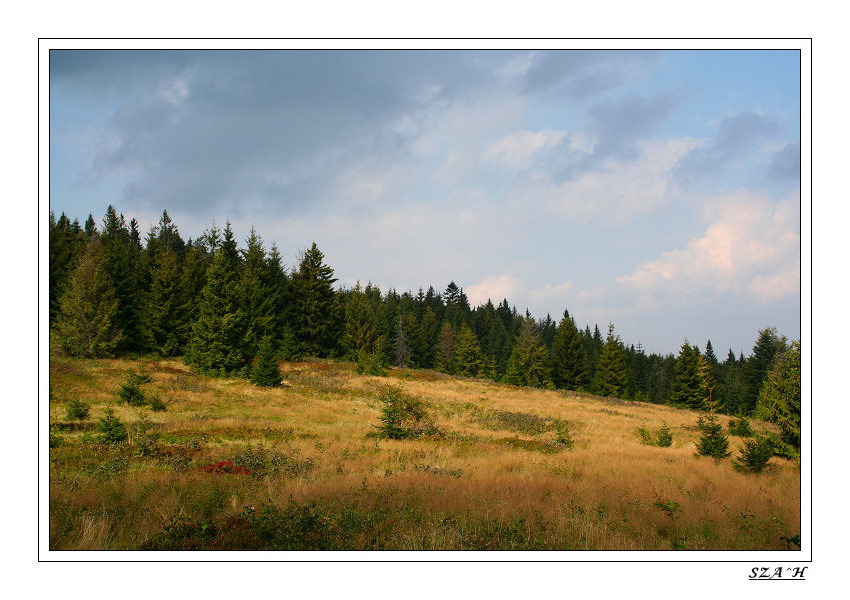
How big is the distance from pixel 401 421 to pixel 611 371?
50903mm

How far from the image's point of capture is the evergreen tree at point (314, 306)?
180 feet

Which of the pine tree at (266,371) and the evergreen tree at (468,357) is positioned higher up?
the pine tree at (266,371)

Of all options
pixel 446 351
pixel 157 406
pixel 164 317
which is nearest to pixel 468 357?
pixel 446 351

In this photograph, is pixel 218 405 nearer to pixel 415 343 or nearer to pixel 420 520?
pixel 420 520

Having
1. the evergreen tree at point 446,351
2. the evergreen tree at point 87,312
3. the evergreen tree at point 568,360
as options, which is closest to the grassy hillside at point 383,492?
the evergreen tree at point 87,312

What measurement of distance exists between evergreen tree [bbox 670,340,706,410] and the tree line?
12cm

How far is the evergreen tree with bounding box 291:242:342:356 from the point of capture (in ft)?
180

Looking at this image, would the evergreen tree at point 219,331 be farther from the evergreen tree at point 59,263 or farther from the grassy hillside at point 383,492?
the grassy hillside at point 383,492

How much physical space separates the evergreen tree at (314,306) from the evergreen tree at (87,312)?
22181 mm

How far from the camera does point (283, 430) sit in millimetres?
17516

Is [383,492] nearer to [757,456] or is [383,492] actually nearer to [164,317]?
[757,456]

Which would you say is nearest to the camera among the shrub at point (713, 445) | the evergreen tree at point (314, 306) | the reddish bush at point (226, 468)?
the reddish bush at point (226, 468)

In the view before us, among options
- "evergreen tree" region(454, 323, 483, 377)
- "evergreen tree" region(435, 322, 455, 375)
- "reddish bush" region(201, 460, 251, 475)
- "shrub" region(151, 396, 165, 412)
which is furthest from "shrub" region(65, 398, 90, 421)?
"evergreen tree" region(435, 322, 455, 375)

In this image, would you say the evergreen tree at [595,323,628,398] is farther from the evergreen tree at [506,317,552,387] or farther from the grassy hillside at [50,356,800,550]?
the grassy hillside at [50,356,800,550]
